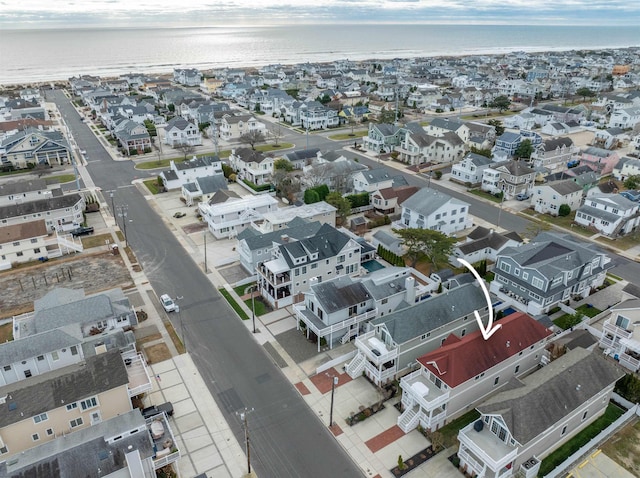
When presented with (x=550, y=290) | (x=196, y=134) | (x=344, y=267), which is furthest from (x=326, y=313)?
(x=196, y=134)

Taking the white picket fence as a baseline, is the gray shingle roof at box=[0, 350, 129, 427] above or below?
above

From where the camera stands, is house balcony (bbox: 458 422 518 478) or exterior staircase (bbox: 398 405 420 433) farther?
exterior staircase (bbox: 398 405 420 433)

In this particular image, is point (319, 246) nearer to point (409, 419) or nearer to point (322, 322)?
point (322, 322)

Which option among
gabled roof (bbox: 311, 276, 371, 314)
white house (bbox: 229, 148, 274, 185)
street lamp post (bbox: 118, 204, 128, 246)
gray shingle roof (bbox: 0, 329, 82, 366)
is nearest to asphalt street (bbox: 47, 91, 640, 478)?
street lamp post (bbox: 118, 204, 128, 246)

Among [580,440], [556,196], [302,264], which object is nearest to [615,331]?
[580,440]

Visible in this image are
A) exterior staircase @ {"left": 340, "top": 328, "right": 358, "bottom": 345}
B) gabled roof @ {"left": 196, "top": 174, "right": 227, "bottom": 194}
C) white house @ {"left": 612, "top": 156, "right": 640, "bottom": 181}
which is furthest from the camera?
white house @ {"left": 612, "top": 156, "right": 640, "bottom": 181}

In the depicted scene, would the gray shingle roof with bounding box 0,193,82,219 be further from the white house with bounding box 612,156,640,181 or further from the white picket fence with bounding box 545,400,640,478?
the white house with bounding box 612,156,640,181

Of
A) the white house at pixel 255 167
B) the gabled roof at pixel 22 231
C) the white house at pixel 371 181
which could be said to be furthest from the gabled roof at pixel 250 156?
the gabled roof at pixel 22 231
